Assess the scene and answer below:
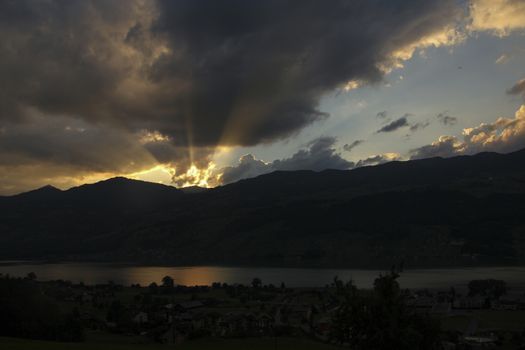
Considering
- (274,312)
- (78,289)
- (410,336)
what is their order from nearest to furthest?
(410,336)
(274,312)
(78,289)

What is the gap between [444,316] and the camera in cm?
8438

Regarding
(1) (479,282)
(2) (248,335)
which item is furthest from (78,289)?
(1) (479,282)

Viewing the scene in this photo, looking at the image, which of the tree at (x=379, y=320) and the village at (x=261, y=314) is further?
the village at (x=261, y=314)

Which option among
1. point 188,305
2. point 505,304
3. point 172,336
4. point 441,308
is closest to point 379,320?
point 172,336

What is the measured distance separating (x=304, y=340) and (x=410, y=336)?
28855 mm

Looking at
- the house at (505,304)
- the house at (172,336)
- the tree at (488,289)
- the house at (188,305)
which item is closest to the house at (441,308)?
the house at (505,304)

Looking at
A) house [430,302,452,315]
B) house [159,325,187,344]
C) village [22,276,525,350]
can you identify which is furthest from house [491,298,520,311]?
house [159,325,187,344]

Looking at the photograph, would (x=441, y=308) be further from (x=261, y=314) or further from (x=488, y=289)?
(x=261, y=314)

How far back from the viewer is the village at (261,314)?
59419 mm

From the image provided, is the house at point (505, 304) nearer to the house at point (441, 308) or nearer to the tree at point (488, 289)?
the tree at point (488, 289)

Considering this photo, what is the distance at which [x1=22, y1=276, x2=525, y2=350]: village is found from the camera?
5942 cm

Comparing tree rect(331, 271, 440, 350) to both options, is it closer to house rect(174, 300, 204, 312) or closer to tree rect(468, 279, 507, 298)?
house rect(174, 300, 204, 312)

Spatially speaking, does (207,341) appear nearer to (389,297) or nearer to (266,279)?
(389,297)

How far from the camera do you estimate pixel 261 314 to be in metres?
76.4
